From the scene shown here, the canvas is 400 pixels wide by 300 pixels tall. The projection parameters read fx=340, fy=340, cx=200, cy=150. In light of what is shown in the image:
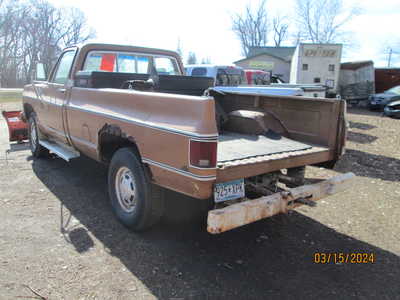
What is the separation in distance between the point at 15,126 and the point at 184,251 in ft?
20.4

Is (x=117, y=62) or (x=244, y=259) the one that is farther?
(x=117, y=62)

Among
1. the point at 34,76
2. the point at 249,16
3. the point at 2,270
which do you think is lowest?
the point at 2,270

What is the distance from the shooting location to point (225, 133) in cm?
442

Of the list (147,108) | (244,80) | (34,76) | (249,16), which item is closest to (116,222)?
(147,108)

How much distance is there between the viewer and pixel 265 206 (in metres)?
2.87

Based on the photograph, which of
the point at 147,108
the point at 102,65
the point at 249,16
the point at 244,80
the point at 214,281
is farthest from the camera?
the point at 249,16

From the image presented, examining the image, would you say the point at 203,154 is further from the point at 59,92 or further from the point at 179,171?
the point at 59,92

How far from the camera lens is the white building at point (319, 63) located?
1677 centimetres

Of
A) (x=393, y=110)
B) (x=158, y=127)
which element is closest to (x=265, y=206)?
(x=158, y=127)

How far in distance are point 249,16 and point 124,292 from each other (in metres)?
61.0

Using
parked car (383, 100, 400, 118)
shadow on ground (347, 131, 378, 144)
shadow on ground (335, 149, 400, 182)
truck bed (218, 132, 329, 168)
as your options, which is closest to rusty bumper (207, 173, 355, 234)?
truck bed (218, 132, 329, 168)

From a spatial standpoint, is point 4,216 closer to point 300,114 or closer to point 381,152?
point 300,114
